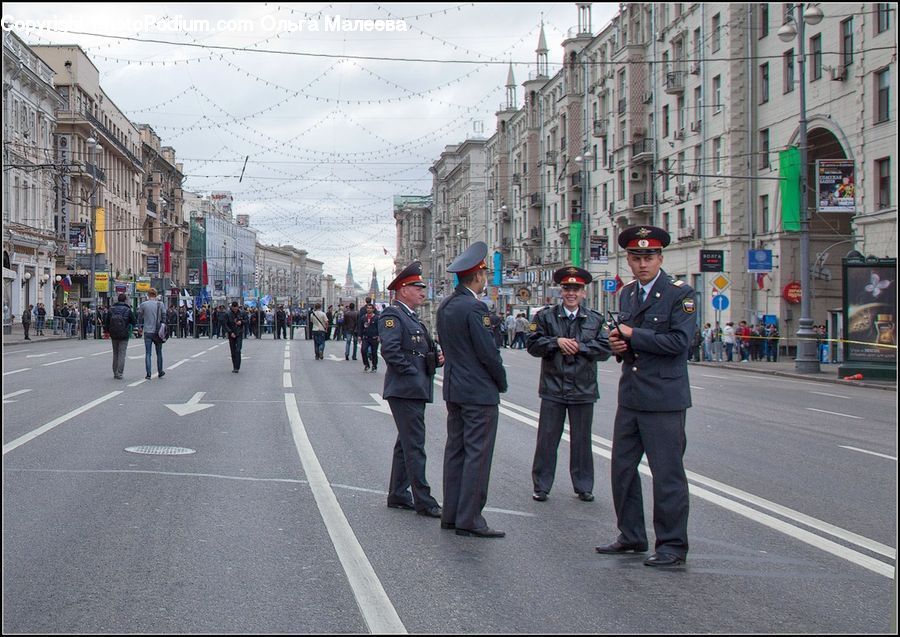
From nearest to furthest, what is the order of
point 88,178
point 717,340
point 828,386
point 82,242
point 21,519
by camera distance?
point 21,519, point 828,386, point 717,340, point 82,242, point 88,178

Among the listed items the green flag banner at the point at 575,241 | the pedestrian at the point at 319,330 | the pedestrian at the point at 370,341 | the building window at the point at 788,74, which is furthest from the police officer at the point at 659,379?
the green flag banner at the point at 575,241

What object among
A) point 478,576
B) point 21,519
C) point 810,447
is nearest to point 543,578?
point 478,576

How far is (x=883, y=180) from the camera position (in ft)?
110

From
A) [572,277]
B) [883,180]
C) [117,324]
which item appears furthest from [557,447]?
[883,180]

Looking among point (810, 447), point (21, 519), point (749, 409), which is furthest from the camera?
point (749, 409)

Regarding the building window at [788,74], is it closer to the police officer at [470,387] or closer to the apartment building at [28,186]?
the apartment building at [28,186]

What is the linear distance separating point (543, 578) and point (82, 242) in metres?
55.9

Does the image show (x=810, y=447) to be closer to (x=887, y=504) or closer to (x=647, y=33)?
(x=887, y=504)

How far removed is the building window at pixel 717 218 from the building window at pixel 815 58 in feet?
29.0

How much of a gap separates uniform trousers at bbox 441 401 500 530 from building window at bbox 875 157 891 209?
29.6 metres

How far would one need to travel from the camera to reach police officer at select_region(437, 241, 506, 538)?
6973mm

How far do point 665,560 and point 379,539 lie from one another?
6.27 ft

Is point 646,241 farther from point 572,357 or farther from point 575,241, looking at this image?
point 575,241

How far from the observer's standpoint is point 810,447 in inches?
492
